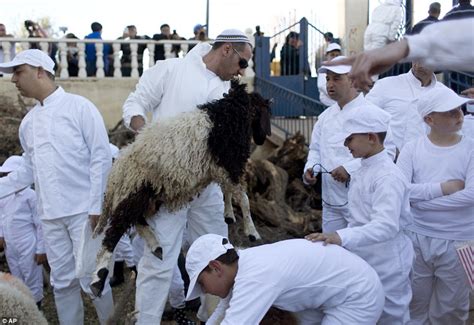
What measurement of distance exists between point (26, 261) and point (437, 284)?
139 inches

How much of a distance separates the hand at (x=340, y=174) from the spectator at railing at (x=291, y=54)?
8.57m

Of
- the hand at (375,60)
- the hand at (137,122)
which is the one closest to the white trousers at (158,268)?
the hand at (137,122)

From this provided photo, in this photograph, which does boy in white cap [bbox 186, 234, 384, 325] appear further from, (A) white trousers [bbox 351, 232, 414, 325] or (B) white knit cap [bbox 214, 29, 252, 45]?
(B) white knit cap [bbox 214, 29, 252, 45]

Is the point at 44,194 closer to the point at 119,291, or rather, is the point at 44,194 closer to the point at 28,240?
the point at 28,240

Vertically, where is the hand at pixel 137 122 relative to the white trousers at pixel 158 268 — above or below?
above

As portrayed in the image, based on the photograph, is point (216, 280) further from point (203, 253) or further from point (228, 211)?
point (228, 211)

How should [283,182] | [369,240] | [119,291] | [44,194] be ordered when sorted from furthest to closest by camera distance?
[283,182]
[119,291]
[44,194]
[369,240]

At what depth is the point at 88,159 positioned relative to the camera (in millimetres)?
4918

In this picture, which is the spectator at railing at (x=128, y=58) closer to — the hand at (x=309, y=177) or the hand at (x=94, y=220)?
the hand at (x=309, y=177)

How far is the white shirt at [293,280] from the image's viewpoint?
326 centimetres

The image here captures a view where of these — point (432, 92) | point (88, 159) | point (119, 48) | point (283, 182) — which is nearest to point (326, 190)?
point (432, 92)

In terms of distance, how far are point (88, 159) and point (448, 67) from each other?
10.6 ft

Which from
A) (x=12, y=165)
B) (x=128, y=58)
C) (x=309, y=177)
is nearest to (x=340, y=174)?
(x=309, y=177)

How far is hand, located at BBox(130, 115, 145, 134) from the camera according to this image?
4.70m
